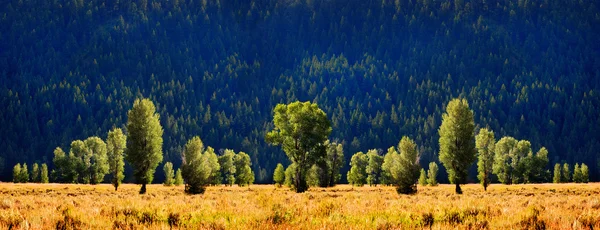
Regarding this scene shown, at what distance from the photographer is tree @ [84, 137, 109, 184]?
9125 cm

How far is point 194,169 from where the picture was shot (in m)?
39.6

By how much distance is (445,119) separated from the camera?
51.8 meters

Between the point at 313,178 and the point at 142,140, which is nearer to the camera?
the point at 142,140

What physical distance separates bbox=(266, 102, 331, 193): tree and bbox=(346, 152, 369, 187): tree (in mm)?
57385

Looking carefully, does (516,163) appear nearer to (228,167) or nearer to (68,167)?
(228,167)

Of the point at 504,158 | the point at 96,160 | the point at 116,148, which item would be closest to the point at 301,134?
the point at 116,148

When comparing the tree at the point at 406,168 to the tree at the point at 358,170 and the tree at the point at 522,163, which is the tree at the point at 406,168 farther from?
the tree at the point at 522,163

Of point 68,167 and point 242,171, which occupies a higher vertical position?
point 68,167

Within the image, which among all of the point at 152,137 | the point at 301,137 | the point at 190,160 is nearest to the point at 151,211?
the point at 190,160

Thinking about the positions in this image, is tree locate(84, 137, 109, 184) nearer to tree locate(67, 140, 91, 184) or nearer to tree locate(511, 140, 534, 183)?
tree locate(67, 140, 91, 184)

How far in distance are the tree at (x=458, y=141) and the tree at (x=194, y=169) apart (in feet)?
91.7

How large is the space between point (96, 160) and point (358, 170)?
58.9 meters

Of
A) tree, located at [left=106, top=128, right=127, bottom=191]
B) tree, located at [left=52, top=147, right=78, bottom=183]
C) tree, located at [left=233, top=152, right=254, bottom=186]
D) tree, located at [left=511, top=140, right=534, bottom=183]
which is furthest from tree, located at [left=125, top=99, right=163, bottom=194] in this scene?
tree, located at [left=511, top=140, right=534, bottom=183]

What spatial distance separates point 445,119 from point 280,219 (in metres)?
44.8
